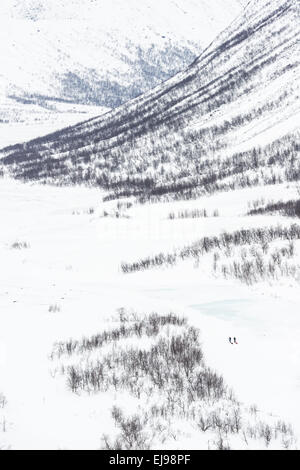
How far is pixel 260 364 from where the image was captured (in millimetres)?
11094

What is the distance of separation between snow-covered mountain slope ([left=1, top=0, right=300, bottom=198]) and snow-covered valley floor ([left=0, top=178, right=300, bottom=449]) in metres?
26.6

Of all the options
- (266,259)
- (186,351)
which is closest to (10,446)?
(186,351)

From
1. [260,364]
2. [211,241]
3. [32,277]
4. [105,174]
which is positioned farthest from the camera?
[105,174]

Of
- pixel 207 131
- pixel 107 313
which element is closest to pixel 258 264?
pixel 107 313

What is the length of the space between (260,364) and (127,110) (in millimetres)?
145542

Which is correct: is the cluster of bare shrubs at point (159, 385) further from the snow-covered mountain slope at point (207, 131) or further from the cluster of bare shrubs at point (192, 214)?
the snow-covered mountain slope at point (207, 131)

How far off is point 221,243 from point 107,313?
11.7 meters

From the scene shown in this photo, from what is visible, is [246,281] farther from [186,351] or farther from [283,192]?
[283,192]

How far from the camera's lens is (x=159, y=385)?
387 inches

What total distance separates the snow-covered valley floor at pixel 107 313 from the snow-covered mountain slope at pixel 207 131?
2658 cm

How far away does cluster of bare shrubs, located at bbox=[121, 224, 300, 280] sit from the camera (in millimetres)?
24891

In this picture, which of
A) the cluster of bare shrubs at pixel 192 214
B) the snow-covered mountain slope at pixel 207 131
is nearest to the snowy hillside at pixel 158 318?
the cluster of bare shrubs at pixel 192 214

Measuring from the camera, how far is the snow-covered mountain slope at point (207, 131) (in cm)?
6988

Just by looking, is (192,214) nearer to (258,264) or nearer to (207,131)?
(258,264)
